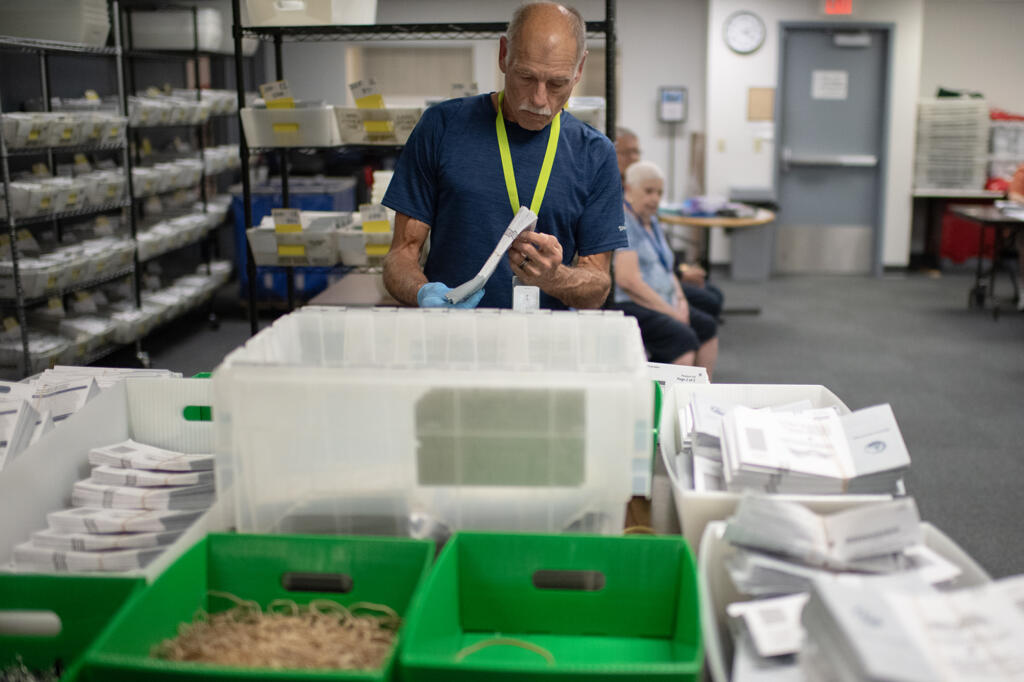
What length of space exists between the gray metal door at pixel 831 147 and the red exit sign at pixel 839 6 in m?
0.16

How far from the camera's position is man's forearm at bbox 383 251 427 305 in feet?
6.56

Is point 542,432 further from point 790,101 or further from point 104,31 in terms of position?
point 790,101

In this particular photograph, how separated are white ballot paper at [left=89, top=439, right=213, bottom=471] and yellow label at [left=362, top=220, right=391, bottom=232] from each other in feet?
6.62

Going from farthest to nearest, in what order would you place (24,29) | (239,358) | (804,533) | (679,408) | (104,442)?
(24,29), (679,408), (104,442), (239,358), (804,533)

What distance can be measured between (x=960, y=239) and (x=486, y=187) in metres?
7.92

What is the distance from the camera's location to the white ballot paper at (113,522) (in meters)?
1.31

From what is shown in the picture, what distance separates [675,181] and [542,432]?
819 centimetres

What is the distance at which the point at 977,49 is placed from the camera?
348 inches

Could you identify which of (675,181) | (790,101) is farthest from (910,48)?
(675,181)

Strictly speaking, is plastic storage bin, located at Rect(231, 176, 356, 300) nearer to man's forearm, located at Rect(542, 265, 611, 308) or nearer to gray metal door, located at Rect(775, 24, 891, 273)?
gray metal door, located at Rect(775, 24, 891, 273)

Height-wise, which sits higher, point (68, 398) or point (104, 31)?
point (104, 31)

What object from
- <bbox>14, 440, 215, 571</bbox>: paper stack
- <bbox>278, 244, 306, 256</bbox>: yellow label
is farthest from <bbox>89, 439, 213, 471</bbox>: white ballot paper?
<bbox>278, 244, 306, 256</bbox>: yellow label

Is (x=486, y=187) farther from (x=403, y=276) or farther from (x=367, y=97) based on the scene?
(x=367, y=97)

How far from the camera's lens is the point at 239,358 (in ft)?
3.96
